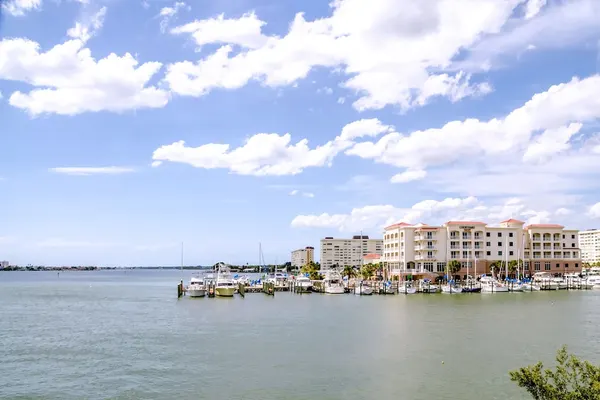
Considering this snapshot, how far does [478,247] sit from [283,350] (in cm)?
9661

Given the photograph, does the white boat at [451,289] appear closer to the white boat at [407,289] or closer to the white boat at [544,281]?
the white boat at [407,289]

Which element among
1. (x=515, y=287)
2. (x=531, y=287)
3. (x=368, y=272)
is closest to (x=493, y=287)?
(x=515, y=287)

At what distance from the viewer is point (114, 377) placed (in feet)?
112

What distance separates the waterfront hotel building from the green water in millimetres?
50280

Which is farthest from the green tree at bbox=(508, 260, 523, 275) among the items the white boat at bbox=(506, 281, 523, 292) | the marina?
the white boat at bbox=(506, 281, 523, 292)

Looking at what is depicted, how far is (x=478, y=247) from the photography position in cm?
12888

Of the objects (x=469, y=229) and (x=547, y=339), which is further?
(x=469, y=229)

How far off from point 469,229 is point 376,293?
35.7 metres

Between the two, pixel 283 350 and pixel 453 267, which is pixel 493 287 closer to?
pixel 453 267

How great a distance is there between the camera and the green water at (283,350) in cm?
3144

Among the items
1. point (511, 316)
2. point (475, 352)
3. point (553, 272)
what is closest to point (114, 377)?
point (475, 352)

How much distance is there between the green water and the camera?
31.4 metres

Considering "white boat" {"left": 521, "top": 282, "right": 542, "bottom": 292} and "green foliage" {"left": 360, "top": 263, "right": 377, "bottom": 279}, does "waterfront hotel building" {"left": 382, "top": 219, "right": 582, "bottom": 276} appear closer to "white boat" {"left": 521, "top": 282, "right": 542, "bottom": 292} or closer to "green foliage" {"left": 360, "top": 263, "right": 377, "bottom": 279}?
"green foliage" {"left": 360, "top": 263, "right": 377, "bottom": 279}

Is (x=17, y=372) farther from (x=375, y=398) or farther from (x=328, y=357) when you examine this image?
(x=375, y=398)
